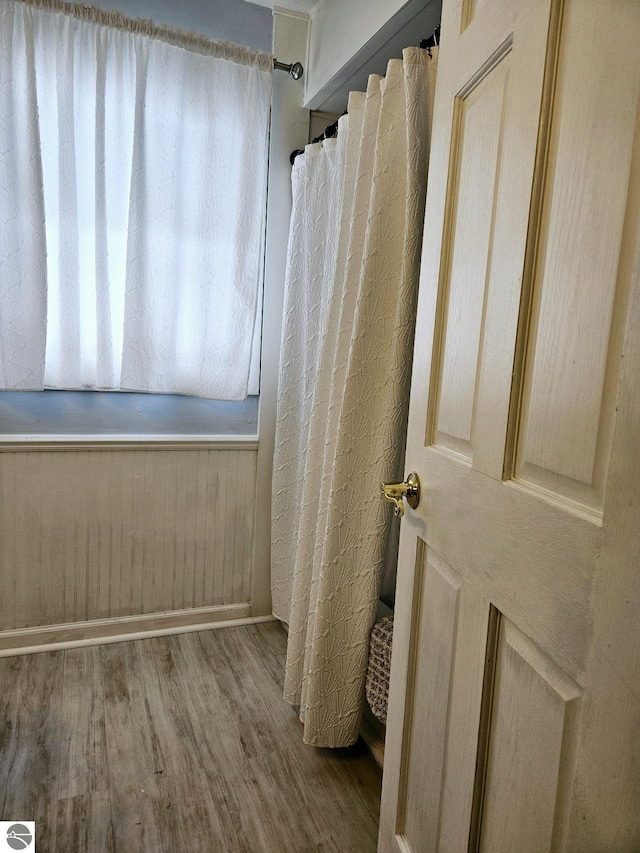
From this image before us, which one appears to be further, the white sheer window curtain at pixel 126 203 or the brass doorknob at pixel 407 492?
the white sheer window curtain at pixel 126 203

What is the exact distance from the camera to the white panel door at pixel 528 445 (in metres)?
0.55

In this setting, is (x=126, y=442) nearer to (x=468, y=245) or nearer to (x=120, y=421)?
(x=120, y=421)

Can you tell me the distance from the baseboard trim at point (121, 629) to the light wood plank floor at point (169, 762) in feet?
0.15

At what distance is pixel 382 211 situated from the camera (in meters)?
1.44

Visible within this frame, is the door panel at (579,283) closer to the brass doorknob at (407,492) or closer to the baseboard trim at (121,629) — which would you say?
the brass doorknob at (407,492)

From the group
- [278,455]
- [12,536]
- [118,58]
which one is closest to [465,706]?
[278,455]

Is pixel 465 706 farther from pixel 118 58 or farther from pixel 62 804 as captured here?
pixel 118 58

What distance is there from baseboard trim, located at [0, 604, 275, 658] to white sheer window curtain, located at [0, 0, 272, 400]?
94 cm

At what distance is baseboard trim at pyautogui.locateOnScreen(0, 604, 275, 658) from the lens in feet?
6.85

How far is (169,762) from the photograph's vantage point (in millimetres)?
1595

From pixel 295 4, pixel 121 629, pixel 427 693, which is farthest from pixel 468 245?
pixel 121 629

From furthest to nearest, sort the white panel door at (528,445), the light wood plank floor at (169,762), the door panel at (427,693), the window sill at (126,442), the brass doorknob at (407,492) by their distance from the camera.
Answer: the window sill at (126,442)
the light wood plank floor at (169,762)
the brass doorknob at (407,492)
the door panel at (427,693)
the white panel door at (528,445)

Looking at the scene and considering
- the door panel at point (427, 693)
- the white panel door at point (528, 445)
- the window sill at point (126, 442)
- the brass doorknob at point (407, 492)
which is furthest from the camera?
the window sill at point (126, 442)

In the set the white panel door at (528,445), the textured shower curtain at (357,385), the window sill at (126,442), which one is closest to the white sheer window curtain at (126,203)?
the window sill at (126,442)
